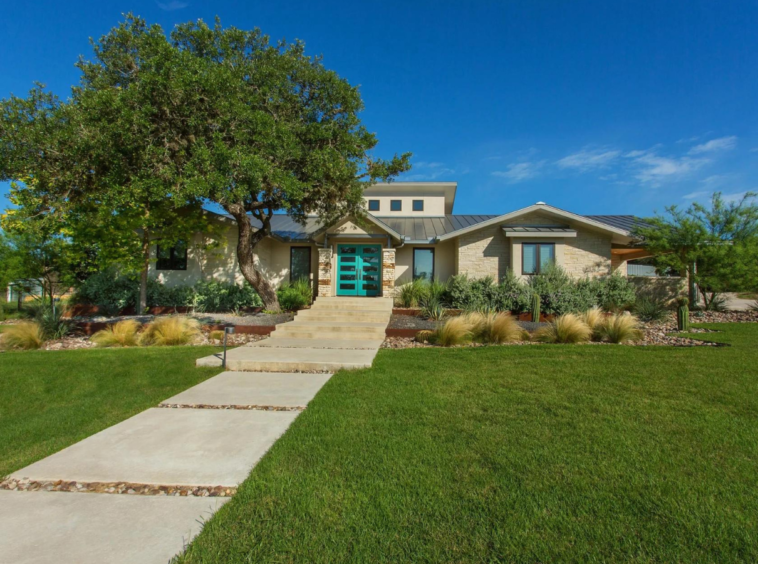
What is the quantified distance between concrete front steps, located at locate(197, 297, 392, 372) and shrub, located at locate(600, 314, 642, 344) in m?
5.21

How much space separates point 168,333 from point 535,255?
12.7m

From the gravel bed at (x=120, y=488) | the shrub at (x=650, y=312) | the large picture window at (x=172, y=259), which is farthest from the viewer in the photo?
the large picture window at (x=172, y=259)

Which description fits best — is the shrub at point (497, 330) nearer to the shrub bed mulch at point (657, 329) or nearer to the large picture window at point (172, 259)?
the shrub bed mulch at point (657, 329)

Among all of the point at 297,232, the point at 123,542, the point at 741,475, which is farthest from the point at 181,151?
the point at 741,475

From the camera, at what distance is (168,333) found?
28.7ft

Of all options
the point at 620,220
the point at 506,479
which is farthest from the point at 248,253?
the point at 620,220

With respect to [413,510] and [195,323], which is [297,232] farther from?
[413,510]

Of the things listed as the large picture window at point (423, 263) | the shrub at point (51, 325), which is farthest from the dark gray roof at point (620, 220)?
the shrub at point (51, 325)

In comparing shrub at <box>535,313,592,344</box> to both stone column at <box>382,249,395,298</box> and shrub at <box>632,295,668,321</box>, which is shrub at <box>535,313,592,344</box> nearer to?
shrub at <box>632,295,668,321</box>

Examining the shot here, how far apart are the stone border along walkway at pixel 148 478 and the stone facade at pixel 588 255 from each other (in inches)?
502

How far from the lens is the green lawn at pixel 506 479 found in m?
2.04

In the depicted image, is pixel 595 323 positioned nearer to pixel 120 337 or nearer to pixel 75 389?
pixel 75 389

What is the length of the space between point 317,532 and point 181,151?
9766 mm

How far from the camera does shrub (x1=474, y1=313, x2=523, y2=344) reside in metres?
8.63
